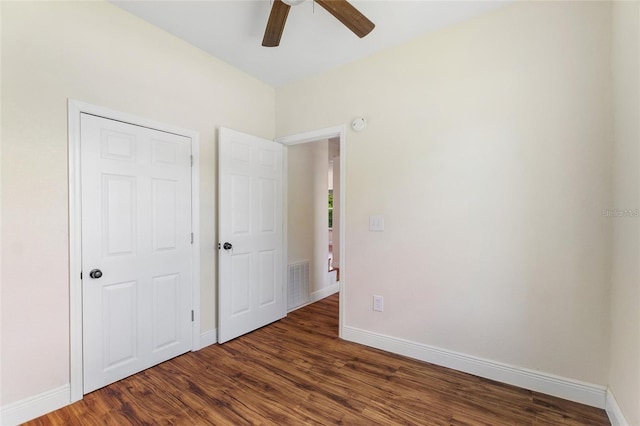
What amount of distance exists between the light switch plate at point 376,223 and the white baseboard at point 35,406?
8.16ft

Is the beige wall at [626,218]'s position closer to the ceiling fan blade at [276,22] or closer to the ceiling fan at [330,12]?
the ceiling fan at [330,12]

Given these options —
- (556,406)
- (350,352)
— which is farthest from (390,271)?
(556,406)

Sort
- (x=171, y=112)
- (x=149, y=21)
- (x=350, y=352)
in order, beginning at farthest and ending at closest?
(x=350, y=352), (x=171, y=112), (x=149, y=21)

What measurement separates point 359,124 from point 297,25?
37.9 inches

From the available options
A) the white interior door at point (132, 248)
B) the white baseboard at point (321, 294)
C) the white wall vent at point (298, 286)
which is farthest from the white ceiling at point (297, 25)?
the white baseboard at point (321, 294)

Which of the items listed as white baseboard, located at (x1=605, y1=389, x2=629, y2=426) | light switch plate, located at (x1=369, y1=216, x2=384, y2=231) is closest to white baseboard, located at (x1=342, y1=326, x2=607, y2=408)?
white baseboard, located at (x1=605, y1=389, x2=629, y2=426)

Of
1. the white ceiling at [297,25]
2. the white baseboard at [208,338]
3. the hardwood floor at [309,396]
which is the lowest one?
the hardwood floor at [309,396]

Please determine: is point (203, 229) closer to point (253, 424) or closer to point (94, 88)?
point (94, 88)

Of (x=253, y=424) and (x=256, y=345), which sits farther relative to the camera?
(x=256, y=345)

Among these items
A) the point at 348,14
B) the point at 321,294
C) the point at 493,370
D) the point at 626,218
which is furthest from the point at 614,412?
the point at 321,294

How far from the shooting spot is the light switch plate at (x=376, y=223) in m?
2.58

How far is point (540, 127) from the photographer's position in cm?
193

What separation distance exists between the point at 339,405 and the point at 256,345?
1.11 m

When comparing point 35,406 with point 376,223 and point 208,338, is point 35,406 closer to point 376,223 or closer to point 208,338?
point 208,338
